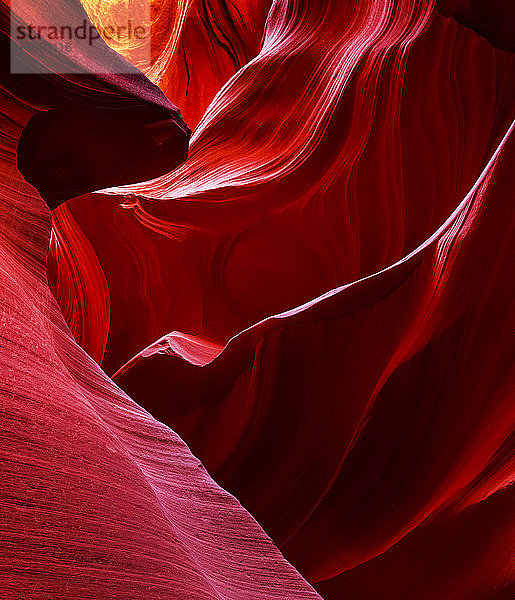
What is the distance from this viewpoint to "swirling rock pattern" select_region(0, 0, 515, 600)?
67 centimetres

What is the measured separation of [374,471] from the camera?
1.28 meters

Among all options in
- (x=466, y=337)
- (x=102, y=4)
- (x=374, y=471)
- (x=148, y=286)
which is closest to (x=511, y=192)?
(x=466, y=337)

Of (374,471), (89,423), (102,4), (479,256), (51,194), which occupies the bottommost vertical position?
(374,471)

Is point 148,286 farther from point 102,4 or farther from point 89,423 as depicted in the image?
point 102,4

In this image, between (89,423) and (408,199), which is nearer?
(89,423)

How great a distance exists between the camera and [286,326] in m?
1.51

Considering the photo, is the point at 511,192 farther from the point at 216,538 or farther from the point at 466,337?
the point at 216,538

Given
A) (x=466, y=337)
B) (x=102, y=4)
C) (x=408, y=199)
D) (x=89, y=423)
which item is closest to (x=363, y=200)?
(x=408, y=199)

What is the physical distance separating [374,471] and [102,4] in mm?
5117

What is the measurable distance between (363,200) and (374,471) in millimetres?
1198

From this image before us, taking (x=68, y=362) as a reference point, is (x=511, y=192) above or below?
above

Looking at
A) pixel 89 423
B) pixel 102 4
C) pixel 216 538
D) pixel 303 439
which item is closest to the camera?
pixel 89 423

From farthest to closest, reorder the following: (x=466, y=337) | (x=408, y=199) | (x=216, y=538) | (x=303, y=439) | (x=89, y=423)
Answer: (x=408, y=199), (x=303, y=439), (x=466, y=337), (x=216, y=538), (x=89, y=423)

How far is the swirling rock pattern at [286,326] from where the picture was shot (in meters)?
0.67
